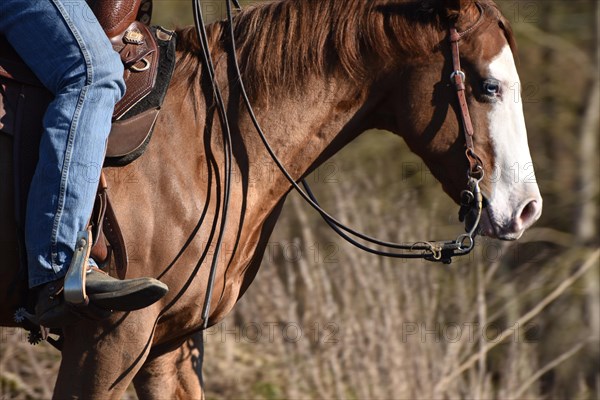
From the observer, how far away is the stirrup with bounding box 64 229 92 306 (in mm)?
2971

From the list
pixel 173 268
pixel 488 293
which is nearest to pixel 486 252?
pixel 488 293

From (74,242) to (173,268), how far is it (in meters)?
0.39

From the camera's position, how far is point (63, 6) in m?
3.07

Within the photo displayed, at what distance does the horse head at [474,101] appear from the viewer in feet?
10.9

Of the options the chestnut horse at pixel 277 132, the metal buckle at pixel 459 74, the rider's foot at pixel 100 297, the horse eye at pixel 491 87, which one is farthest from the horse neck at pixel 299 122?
the rider's foot at pixel 100 297

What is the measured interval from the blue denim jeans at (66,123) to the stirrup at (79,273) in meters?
0.04

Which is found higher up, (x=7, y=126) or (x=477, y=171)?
(x=7, y=126)

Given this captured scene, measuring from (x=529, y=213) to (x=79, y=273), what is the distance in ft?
5.51

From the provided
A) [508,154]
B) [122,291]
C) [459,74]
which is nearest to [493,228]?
[508,154]

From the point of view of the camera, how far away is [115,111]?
126 inches

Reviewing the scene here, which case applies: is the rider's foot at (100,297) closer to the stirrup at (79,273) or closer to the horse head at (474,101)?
the stirrup at (79,273)

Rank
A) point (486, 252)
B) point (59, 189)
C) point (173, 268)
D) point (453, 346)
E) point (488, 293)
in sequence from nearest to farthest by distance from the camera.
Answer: point (59, 189)
point (173, 268)
point (453, 346)
point (486, 252)
point (488, 293)

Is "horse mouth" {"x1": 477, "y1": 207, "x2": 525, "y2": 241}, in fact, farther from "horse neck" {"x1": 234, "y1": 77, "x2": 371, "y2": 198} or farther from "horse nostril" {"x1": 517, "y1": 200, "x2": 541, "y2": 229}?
"horse neck" {"x1": 234, "y1": 77, "x2": 371, "y2": 198}

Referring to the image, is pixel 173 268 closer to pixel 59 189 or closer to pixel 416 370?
pixel 59 189
